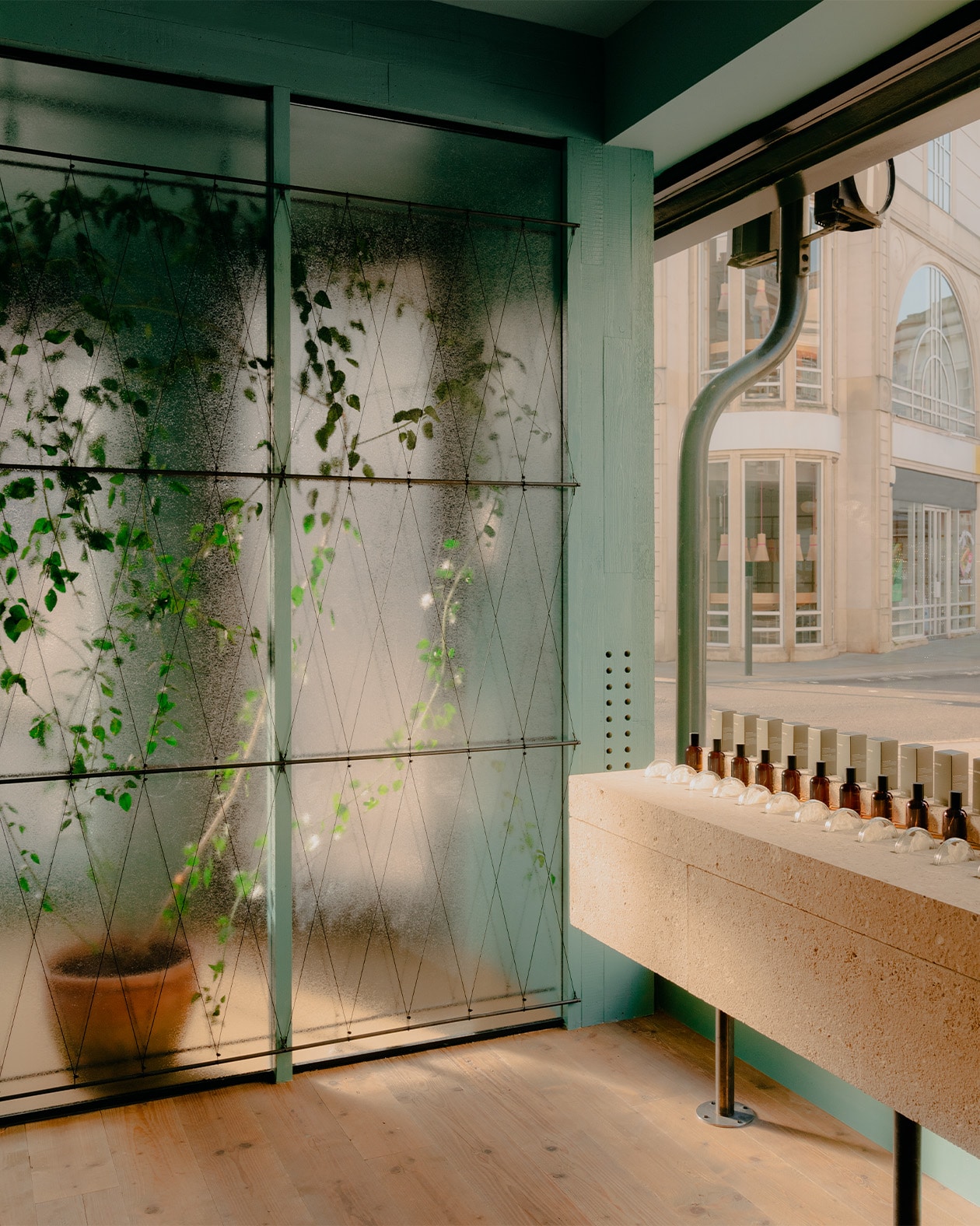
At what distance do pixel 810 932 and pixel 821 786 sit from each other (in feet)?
1.38

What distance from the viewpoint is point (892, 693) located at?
7.85 ft

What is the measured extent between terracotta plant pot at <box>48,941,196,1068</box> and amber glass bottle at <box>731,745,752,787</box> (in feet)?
4.87

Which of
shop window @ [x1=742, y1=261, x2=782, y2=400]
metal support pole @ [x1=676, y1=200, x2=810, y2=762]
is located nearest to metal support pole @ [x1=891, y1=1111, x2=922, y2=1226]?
metal support pole @ [x1=676, y1=200, x2=810, y2=762]

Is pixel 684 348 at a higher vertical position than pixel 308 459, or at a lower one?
higher

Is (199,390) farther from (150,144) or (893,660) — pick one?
(893,660)

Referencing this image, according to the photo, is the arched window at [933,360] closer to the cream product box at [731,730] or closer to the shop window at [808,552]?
the shop window at [808,552]

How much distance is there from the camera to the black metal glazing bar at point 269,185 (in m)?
2.58

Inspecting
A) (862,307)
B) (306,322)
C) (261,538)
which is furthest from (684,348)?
(261,538)

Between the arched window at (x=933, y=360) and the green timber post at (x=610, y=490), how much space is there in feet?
3.29

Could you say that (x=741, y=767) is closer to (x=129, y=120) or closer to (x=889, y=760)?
(x=889, y=760)

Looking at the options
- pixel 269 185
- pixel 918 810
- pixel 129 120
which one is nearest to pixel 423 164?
pixel 269 185

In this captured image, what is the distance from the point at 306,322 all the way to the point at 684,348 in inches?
45.1

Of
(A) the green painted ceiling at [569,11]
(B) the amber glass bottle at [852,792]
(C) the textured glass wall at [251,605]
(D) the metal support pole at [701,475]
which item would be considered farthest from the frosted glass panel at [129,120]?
(B) the amber glass bottle at [852,792]

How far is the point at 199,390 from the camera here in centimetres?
275
